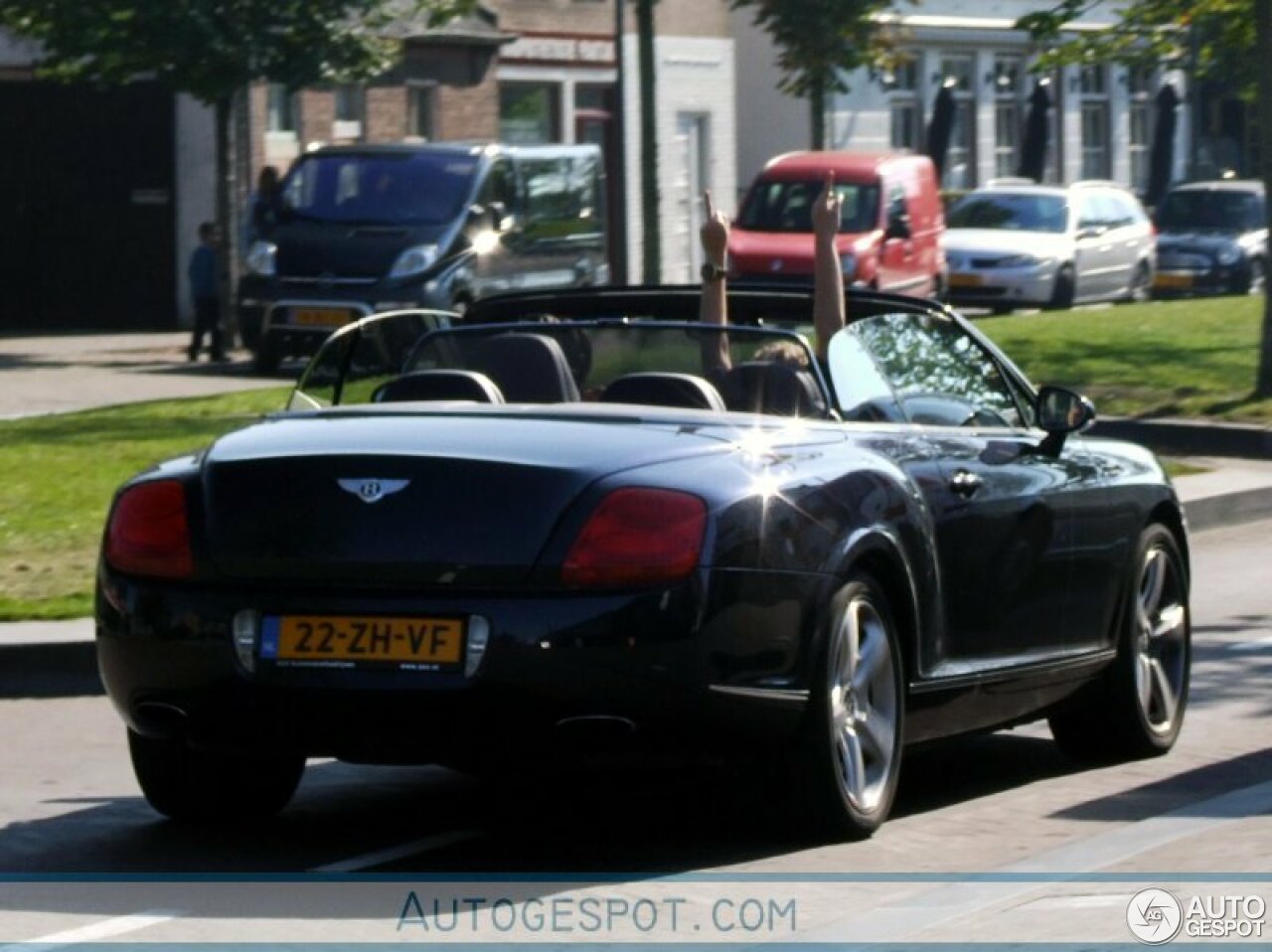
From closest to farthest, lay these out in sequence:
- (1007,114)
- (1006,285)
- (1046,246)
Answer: (1006,285) < (1046,246) < (1007,114)

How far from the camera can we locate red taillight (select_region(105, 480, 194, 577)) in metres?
7.00

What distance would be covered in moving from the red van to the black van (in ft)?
16.4

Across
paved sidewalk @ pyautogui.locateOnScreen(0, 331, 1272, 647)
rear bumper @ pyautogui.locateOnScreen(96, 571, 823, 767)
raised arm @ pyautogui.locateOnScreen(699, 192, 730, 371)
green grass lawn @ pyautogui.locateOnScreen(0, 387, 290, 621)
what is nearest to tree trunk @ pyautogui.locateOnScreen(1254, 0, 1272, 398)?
paved sidewalk @ pyautogui.locateOnScreen(0, 331, 1272, 647)

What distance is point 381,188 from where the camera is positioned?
27.2 metres

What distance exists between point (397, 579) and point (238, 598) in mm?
377

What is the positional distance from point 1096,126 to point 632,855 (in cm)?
5333

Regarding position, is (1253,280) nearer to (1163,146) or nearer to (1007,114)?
(1007,114)

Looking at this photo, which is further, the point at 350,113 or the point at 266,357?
the point at 350,113

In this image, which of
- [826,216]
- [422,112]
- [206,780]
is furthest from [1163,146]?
[206,780]

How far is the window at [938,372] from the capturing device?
8234 millimetres

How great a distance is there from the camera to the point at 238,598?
22.5ft

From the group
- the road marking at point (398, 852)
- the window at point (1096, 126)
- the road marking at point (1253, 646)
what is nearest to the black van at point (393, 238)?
the road marking at point (1253, 646)

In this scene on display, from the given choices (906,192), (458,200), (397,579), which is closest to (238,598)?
(397,579)

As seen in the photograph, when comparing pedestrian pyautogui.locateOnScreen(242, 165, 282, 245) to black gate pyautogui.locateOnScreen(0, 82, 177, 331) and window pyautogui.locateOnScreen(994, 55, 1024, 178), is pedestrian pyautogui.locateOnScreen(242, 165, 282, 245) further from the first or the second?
window pyautogui.locateOnScreen(994, 55, 1024, 178)
